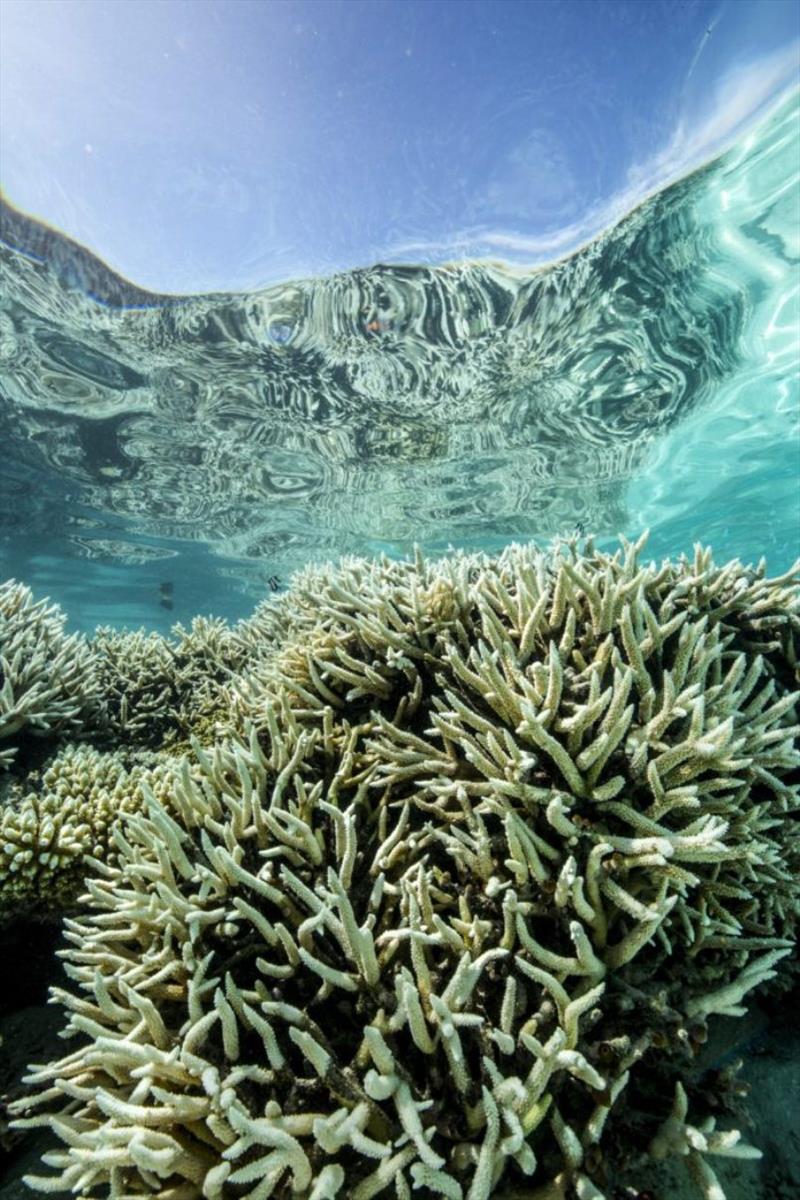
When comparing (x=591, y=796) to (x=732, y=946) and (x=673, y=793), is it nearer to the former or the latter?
(x=673, y=793)

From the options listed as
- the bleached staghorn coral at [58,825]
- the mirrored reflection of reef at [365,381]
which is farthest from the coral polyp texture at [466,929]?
the mirrored reflection of reef at [365,381]

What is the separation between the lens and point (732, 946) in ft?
6.63

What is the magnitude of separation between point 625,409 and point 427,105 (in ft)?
28.8

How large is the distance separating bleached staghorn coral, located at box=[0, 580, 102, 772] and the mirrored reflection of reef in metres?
7.60

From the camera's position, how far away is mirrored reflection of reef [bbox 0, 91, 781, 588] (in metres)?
9.91

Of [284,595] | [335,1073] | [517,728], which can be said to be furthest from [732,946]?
[284,595]

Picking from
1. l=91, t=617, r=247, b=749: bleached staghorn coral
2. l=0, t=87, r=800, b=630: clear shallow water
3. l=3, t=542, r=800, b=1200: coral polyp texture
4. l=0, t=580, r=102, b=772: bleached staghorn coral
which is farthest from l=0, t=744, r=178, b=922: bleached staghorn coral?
l=0, t=87, r=800, b=630: clear shallow water

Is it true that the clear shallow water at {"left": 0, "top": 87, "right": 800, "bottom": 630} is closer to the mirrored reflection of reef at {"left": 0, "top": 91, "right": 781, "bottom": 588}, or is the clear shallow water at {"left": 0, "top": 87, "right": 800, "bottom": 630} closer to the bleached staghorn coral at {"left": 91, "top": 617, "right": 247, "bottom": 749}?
the mirrored reflection of reef at {"left": 0, "top": 91, "right": 781, "bottom": 588}

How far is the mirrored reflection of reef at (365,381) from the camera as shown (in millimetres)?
9914

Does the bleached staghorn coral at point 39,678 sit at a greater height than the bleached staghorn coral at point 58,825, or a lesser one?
greater

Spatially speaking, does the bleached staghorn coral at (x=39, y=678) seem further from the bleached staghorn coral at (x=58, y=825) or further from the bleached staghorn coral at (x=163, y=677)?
the bleached staghorn coral at (x=58, y=825)

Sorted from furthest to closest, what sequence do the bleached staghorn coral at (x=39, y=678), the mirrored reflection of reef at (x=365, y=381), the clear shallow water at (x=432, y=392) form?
the mirrored reflection of reef at (x=365, y=381)
the clear shallow water at (x=432, y=392)
the bleached staghorn coral at (x=39, y=678)

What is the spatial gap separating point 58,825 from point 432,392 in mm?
11931

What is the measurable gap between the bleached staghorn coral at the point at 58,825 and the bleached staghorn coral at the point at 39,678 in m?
0.40
